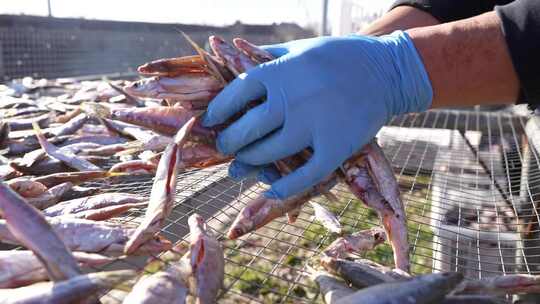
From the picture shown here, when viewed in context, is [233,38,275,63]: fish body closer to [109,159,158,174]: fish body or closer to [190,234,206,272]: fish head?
[109,159,158,174]: fish body

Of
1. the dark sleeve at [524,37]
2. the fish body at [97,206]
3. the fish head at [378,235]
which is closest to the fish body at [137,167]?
the fish body at [97,206]

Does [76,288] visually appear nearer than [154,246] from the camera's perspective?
Yes

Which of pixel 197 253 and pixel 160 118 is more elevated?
pixel 160 118

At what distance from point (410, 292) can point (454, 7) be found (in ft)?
8.38

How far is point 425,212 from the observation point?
11.7ft

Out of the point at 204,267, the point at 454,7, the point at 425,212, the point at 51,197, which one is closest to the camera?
the point at 204,267

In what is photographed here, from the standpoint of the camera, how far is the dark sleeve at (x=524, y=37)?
1.87m

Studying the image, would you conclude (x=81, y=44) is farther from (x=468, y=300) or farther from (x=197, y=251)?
(x=468, y=300)

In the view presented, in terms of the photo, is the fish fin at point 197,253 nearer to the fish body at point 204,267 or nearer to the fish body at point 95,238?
the fish body at point 204,267

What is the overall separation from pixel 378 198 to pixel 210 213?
1.04 m

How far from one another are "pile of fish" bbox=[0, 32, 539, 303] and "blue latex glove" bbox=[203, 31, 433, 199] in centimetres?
12

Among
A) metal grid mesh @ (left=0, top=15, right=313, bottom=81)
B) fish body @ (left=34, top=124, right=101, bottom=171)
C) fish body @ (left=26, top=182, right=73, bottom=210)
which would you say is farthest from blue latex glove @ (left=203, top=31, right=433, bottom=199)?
metal grid mesh @ (left=0, top=15, right=313, bottom=81)

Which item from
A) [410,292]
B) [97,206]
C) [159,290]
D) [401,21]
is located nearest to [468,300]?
[410,292]

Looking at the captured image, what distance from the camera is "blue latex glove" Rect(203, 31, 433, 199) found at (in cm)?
181
